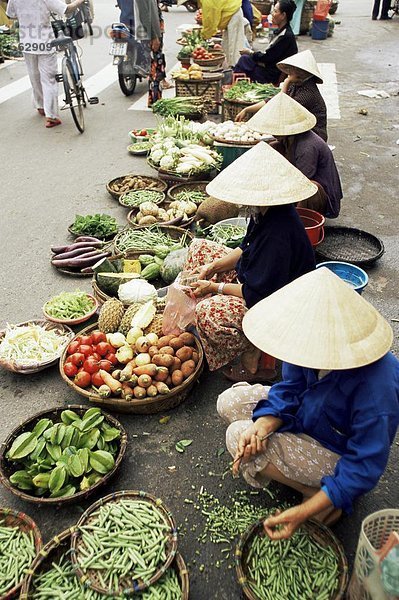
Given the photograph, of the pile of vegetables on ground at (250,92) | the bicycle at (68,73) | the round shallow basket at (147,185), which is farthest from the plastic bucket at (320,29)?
the round shallow basket at (147,185)

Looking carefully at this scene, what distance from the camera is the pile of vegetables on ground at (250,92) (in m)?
6.68

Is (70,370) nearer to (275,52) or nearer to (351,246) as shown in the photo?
(351,246)

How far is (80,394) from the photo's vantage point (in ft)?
10.6

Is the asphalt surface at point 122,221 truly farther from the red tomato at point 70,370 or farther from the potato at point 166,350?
the potato at point 166,350

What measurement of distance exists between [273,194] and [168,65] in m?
9.89

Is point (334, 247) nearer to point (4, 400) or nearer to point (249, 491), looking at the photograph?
point (249, 491)

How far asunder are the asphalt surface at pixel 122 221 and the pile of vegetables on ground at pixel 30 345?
0.17 metres

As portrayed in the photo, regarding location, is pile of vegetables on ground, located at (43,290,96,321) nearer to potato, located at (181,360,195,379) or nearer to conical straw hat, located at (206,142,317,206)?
potato, located at (181,360,195,379)

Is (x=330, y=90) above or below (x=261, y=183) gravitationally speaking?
below

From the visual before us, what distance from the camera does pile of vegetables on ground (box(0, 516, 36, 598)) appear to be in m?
2.12

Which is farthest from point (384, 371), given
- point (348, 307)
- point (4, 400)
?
point (4, 400)

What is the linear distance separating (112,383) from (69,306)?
1.06 metres

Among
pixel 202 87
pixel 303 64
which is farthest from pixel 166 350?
pixel 202 87

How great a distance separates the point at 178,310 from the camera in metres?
3.36
